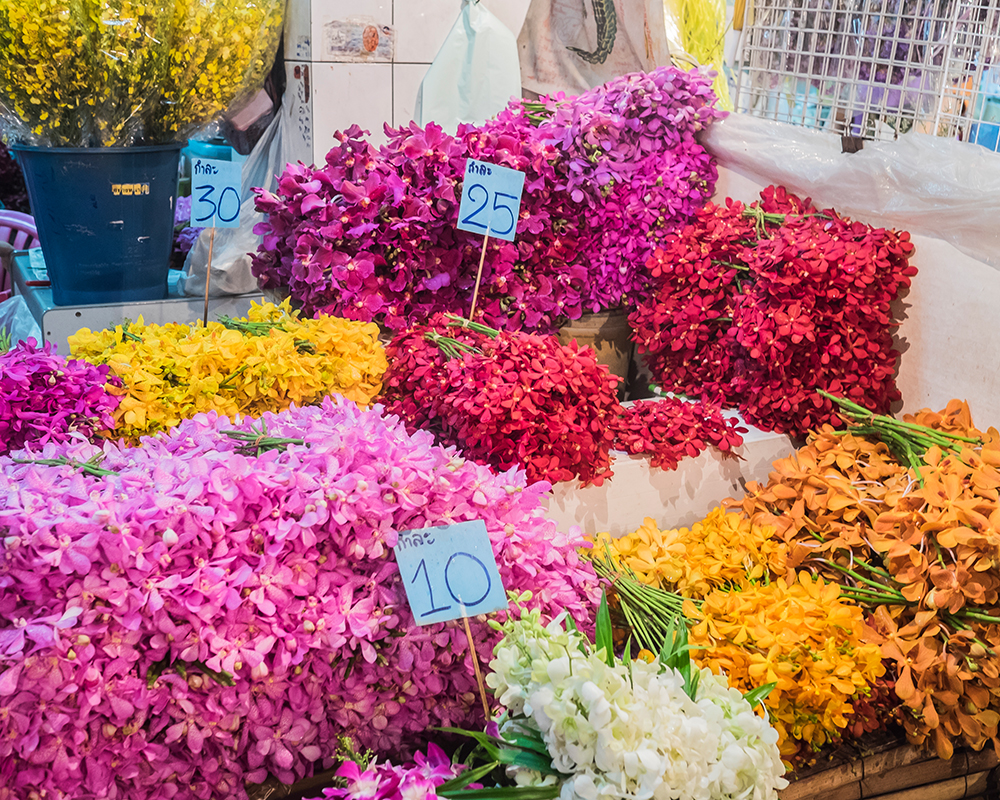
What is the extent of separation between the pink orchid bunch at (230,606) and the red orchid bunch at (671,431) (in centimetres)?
57

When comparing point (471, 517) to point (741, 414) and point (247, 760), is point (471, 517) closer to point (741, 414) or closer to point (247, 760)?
point (247, 760)

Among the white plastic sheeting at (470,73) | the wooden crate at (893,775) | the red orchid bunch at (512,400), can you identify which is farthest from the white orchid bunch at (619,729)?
the white plastic sheeting at (470,73)

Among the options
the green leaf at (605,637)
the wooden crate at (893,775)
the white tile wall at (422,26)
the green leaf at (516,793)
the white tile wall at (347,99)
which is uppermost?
the white tile wall at (422,26)

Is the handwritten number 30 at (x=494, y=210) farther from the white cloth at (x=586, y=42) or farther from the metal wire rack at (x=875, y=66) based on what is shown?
the white cloth at (x=586, y=42)

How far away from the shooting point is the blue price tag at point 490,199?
5.44ft

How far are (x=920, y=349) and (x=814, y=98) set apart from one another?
712 millimetres

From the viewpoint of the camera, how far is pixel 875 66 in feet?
6.11

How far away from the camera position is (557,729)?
72 cm

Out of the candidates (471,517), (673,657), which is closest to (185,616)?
(471,517)

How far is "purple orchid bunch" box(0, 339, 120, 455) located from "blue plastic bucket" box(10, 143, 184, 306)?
54 cm

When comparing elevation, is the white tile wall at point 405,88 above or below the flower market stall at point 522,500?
above

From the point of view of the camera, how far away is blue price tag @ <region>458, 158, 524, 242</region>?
5.44 feet

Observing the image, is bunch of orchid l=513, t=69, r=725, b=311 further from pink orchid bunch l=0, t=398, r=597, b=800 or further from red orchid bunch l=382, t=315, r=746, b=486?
pink orchid bunch l=0, t=398, r=597, b=800

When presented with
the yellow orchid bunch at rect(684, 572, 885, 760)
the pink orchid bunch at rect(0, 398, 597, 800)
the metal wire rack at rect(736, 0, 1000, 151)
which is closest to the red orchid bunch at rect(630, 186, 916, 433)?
the metal wire rack at rect(736, 0, 1000, 151)
